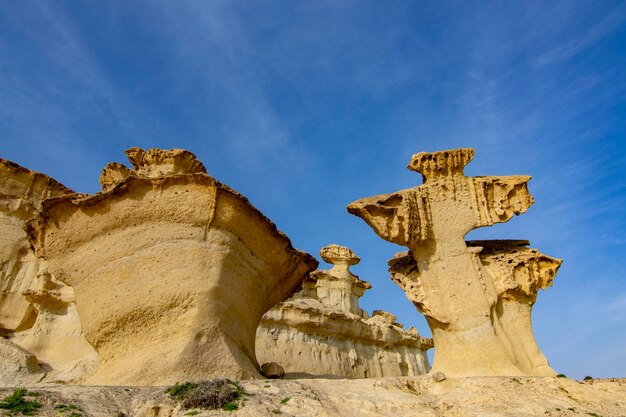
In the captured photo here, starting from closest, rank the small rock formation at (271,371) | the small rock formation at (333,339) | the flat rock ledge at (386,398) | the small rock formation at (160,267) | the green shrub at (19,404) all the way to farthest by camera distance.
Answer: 1. the green shrub at (19,404)
2. the flat rock ledge at (386,398)
3. the small rock formation at (160,267)
4. the small rock formation at (271,371)
5. the small rock formation at (333,339)

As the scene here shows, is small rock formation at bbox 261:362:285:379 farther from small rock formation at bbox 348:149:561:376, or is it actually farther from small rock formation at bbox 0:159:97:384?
small rock formation at bbox 0:159:97:384

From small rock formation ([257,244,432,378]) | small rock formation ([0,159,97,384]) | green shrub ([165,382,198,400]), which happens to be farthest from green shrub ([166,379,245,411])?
small rock formation ([257,244,432,378])

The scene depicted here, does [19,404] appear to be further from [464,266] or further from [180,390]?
[464,266]

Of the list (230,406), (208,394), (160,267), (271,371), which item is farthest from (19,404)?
(271,371)

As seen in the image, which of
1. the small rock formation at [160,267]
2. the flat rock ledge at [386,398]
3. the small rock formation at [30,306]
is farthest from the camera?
the small rock formation at [30,306]

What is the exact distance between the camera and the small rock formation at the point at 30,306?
503 inches

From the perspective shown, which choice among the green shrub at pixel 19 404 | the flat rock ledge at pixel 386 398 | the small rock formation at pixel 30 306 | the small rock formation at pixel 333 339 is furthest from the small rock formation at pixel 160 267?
the small rock formation at pixel 333 339

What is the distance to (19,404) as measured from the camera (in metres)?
4.43

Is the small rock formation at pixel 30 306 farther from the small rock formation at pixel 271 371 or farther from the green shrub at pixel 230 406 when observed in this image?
the green shrub at pixel 230 406

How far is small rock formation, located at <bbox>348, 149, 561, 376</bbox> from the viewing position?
8905 mm

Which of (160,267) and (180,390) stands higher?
(160,267)

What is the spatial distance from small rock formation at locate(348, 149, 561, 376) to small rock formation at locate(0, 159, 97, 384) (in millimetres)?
9037

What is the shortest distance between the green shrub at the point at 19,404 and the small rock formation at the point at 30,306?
8.79m

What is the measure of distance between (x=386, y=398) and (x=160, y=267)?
3863mm
